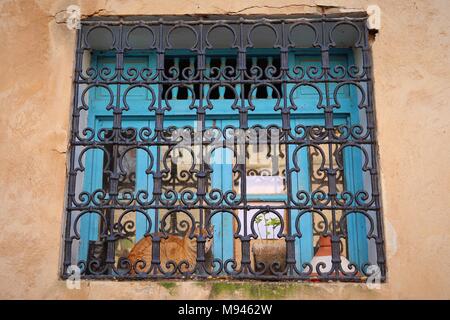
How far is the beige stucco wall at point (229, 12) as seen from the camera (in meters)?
3.00

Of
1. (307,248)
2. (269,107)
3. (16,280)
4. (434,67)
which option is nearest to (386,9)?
(434,67)

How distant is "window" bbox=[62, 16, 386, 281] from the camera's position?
10.3 ft

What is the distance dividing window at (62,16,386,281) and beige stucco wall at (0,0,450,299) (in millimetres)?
86

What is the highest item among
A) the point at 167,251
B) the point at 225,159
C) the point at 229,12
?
the point at 229,12

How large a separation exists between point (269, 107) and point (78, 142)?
135 centimetres

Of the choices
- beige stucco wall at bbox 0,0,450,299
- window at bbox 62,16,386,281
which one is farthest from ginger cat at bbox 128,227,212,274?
beige stucco wall at bbox 0,0,450,299

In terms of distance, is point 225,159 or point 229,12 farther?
point 225,159

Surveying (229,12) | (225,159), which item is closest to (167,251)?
(225,159)

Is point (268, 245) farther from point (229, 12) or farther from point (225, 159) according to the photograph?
point (229, 12)

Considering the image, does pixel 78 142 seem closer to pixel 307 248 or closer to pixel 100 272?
pixel 100 272

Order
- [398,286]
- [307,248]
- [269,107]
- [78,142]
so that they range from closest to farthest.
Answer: [398,286] < [78,142] < [307,248] < [269,107]

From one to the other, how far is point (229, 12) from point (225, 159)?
0.99 metres

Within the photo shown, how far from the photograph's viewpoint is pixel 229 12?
135 inches

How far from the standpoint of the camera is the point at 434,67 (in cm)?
328
